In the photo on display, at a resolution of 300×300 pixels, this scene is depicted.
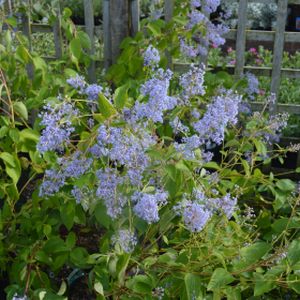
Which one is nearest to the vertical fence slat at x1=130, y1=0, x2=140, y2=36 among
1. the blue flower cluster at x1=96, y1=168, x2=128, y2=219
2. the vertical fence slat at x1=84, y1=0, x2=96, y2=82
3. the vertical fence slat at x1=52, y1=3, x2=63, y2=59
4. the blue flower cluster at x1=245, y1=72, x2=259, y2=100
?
the vertical fence slat at x1=84, y1=0, x2=96, y2=82

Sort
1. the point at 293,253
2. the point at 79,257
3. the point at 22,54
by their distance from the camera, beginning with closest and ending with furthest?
the point at 293,253 < the point at 79,257 < the point at 22,54

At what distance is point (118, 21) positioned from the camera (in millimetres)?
3049

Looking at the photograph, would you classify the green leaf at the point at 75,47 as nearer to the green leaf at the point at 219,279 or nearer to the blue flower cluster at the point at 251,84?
the blue flower cluster at the point at 251,84

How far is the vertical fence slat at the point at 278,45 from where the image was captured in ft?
9.74

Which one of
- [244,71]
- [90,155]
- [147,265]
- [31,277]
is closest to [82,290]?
[31,277]

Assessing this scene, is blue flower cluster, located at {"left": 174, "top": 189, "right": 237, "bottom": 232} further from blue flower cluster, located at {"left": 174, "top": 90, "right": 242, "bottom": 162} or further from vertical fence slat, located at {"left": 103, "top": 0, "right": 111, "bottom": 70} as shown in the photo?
vertical fence slat, located at {"left": 103, "top": 0, "right": 111, "bottom": 70}

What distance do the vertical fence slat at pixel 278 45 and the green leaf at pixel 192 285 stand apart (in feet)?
4.74

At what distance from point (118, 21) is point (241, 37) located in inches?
25.5

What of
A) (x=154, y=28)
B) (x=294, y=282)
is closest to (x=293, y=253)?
(x=294, y=282)

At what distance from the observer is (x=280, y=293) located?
2.53 m

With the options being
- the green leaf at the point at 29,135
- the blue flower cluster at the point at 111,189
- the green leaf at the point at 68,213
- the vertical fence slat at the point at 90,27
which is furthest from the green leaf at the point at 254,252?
the vertical fence slat at the point at 90,27

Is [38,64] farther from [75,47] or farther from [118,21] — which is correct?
[118,21]

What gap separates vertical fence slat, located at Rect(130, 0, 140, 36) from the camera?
3051mm

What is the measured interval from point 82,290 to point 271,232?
0.90 m
